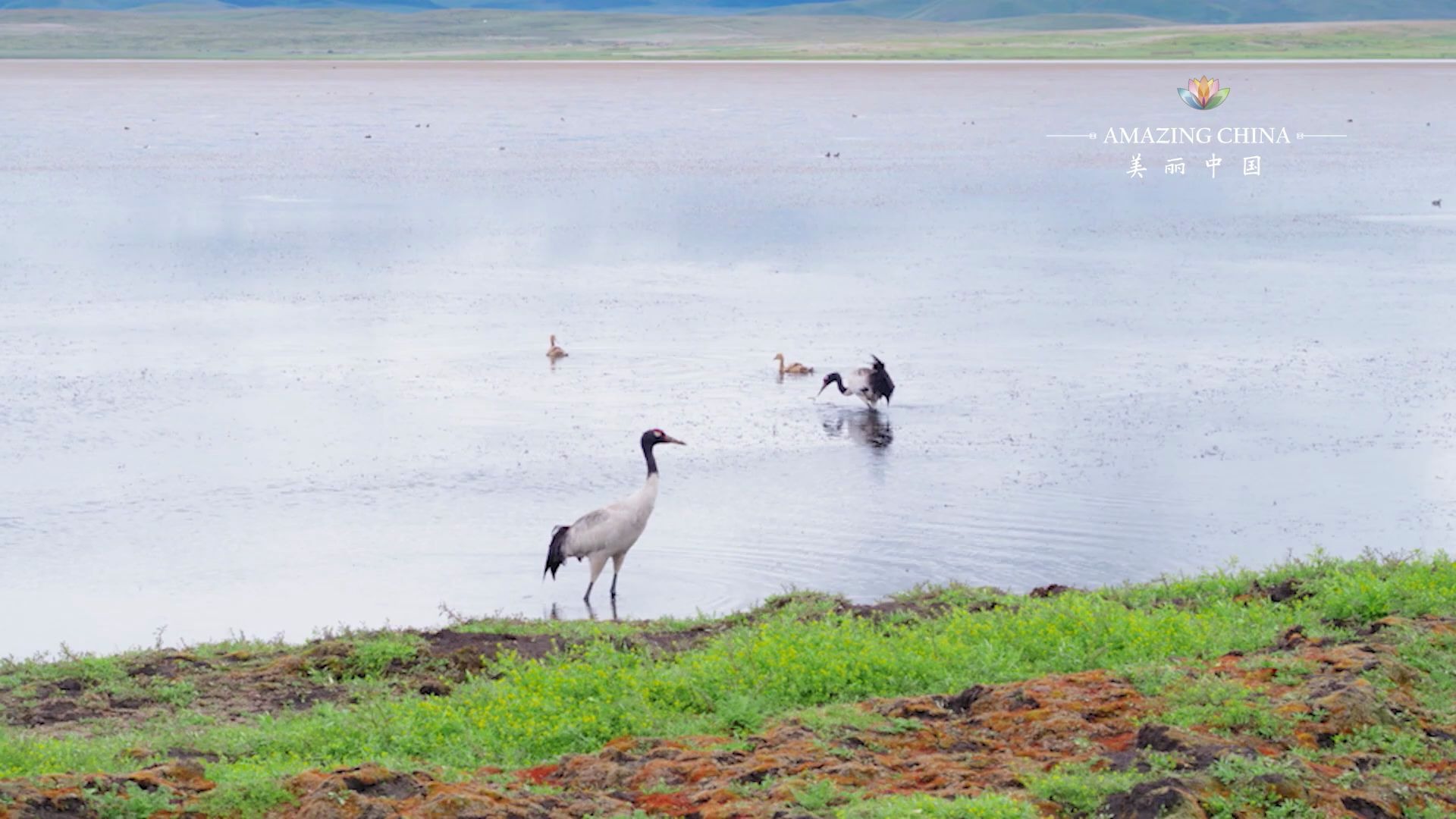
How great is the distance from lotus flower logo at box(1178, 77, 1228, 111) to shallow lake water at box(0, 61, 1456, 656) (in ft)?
110

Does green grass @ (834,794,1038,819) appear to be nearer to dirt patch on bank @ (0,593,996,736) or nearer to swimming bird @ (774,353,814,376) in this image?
dirt patch on bank @ (0,593,996,736)

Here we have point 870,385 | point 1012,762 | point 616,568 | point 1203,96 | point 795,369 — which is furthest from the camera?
point 1203,96

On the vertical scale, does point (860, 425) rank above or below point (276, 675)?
above

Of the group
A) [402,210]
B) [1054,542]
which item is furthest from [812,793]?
[402,210]

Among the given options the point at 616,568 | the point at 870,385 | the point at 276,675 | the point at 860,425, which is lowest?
the point at 276,675

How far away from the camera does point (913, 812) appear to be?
7305 millimetres

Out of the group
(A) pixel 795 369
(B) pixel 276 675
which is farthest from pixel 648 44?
(B) pixel 276 675

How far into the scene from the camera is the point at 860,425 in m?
21.5

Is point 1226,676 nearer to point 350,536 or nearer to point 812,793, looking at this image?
point 812,793

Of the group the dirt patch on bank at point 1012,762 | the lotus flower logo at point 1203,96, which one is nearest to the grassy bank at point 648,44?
the lotus flower logo at point 1203,96

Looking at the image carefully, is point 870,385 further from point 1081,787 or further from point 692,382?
point 1081,787

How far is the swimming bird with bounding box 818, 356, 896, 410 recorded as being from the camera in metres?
22.4

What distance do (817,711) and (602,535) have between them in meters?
5.70

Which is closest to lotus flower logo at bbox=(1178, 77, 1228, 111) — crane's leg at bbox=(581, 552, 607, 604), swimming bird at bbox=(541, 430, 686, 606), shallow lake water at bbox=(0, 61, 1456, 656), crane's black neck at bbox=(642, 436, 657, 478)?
shallow lake water at bbox=(0, 61, 1456, 656)
